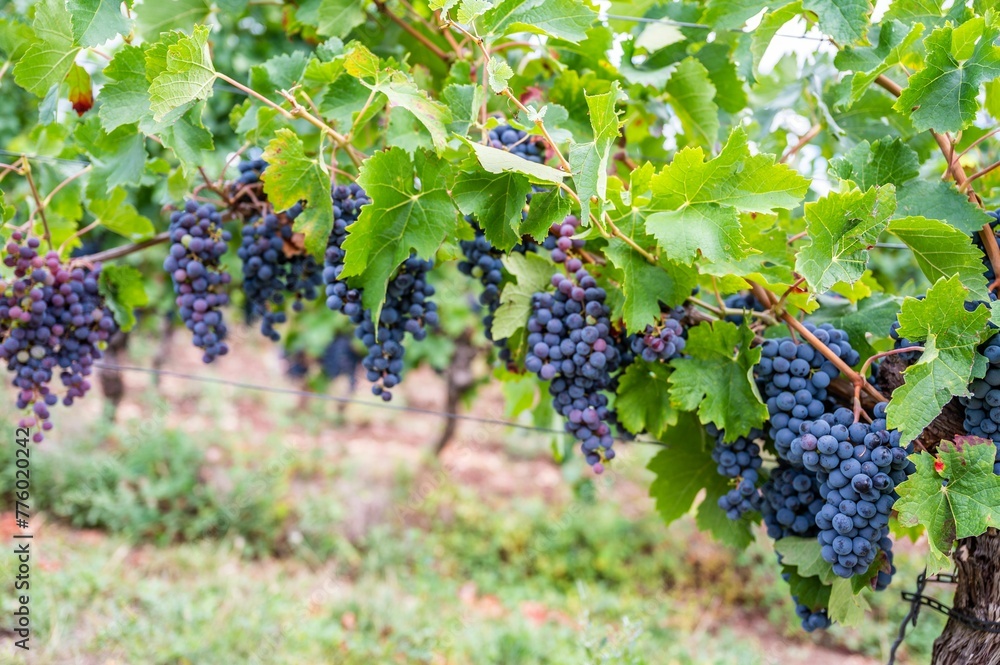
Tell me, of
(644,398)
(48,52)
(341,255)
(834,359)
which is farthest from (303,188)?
(834,359)

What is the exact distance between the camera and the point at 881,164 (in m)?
1.37

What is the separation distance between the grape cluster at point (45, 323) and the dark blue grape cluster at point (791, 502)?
5.55ft

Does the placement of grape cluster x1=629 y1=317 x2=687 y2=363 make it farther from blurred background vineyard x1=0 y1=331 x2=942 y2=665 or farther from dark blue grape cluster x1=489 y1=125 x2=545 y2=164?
blurred background vineyard x1=0 y1=331 x2=942 y2=665

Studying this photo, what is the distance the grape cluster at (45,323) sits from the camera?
64.7 inches

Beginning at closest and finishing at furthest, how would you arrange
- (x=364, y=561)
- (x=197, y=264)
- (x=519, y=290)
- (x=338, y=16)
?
(x=519, y=290)
(x=197, y=264)
(x=338, y=16)
(x=364, y=561)

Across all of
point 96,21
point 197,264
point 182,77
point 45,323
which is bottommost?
point 45,323

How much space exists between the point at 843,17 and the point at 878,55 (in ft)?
0.50

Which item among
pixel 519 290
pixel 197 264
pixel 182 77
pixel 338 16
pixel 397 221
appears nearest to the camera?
pixel 182 77

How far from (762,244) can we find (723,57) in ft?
2.27

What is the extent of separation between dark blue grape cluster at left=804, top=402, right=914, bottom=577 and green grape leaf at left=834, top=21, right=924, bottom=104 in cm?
63

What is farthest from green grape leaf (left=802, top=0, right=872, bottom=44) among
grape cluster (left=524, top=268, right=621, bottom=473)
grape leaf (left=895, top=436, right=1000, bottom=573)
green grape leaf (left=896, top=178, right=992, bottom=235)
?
grape leaf (left=895, top=436, right=1000, bottom=573)

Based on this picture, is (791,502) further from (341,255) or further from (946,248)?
(341,255)

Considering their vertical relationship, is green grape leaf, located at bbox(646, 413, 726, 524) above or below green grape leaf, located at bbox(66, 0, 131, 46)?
below

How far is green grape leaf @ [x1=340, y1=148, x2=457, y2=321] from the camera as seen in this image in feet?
4.33
